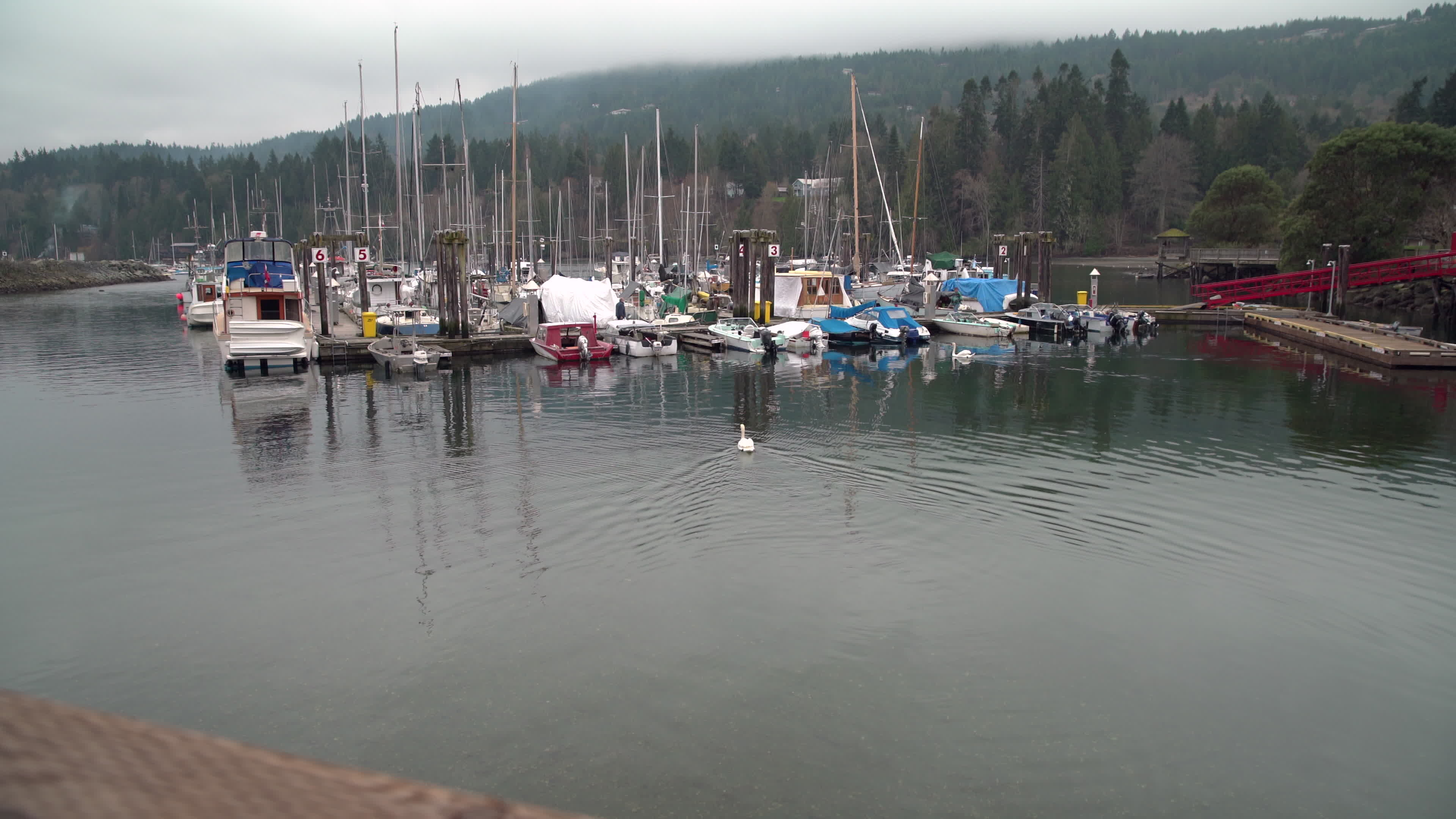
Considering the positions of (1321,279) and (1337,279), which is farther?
(1321,279)

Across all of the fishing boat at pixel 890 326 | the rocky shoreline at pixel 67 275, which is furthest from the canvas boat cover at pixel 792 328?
the rocky shoreline at pixel 67 275

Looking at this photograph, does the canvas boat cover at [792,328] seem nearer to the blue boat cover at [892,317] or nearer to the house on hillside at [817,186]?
the blue boat cover at [892,317]

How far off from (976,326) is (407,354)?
90.9 feet

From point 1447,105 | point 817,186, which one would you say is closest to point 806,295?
point 1447,105

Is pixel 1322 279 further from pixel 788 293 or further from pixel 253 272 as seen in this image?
pixel 253 272

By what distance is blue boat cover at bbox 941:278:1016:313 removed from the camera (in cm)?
5662

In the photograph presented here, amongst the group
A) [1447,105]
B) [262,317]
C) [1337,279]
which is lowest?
[262,317]

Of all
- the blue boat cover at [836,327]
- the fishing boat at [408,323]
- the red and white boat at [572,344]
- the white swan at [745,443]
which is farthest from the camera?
the blue boat cover at [836,327]

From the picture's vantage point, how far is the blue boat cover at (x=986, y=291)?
56625 millimetres

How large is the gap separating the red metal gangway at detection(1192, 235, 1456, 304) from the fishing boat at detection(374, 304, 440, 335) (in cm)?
4274

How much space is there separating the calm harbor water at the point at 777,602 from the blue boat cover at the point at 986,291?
1186 inches

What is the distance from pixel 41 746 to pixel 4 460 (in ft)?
78.5

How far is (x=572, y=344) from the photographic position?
39562 mm

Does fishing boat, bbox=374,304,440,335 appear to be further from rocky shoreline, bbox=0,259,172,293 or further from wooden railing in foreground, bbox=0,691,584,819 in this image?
rocky shoreline, bbox=0,259,172,293
